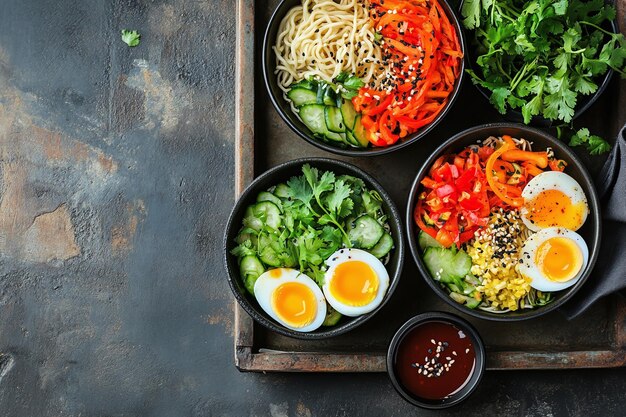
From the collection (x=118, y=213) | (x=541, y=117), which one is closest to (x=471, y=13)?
(x=541, y=117)

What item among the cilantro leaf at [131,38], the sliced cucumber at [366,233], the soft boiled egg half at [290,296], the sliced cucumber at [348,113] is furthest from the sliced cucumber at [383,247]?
the cilantro leaf at [131,38]

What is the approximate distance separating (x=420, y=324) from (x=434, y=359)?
17cm

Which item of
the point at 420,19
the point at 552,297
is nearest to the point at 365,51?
the point at 420,19

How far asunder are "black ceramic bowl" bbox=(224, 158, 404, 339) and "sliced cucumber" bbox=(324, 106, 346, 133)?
0.14 meters

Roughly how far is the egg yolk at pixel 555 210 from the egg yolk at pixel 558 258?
3.3 inches

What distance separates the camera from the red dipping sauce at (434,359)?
2.98 meters

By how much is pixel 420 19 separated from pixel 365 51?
28 centimetres

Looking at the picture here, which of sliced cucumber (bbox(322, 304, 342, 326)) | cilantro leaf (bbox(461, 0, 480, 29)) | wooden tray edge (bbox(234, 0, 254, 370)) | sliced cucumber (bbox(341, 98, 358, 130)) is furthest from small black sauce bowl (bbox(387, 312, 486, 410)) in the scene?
cilantro leaf (bbox(461, 0, 480, 29))

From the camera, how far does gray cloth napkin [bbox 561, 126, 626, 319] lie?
2.94 m

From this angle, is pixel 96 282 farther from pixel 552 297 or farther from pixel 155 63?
pixel 552 297

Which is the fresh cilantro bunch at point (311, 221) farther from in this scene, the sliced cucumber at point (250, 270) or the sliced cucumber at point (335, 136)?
the sliced cucumber at point (335, 136)

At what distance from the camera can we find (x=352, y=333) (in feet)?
10.5

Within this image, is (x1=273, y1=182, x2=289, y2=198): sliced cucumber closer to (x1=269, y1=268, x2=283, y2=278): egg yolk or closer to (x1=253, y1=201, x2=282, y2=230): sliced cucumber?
(x1=253, y1=201, x2=282, y2=230): sliced cucumber

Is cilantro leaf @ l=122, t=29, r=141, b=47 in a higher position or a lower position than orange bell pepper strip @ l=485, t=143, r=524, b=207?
higher
